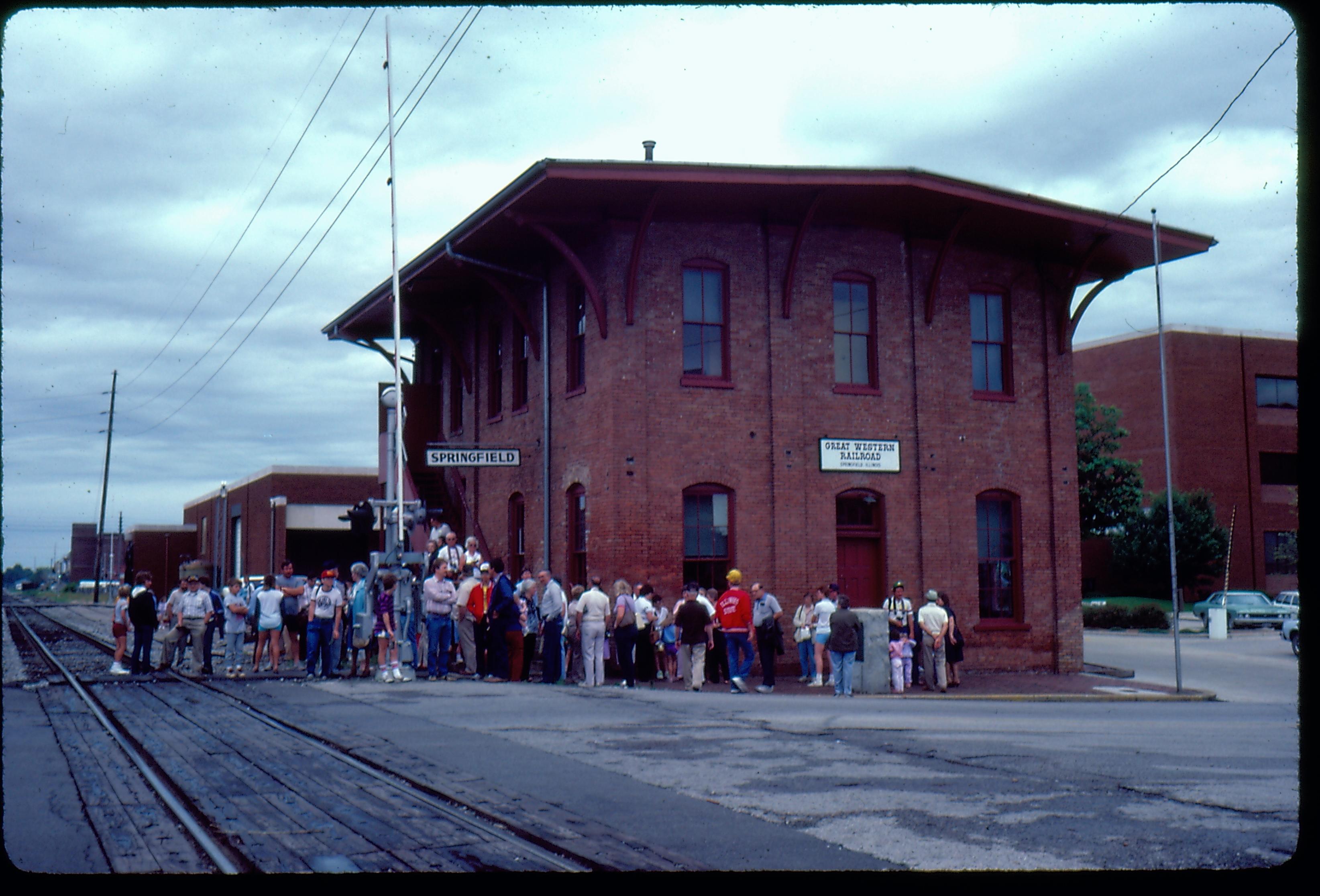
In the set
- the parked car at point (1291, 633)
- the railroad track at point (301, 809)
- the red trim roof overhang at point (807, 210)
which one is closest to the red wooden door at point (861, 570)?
the red trim roof overhang at point (807, 210)

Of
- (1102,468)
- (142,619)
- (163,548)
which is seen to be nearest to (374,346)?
(142,619)

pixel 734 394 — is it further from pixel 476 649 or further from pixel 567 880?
pixel 567 880

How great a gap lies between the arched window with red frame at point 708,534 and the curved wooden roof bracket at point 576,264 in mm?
3171

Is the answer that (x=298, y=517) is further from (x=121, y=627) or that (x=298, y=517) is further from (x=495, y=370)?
(x=121, y=627)

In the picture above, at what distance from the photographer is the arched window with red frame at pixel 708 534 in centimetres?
2012

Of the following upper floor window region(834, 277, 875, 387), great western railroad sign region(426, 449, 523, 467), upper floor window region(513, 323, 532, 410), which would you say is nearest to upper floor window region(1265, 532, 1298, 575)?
upper floor window region(834, 277, 875, 387)

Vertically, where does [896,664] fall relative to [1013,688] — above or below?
above

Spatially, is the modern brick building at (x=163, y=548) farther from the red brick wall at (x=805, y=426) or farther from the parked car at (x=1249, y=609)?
the red brick wall at (x=805, y=426)

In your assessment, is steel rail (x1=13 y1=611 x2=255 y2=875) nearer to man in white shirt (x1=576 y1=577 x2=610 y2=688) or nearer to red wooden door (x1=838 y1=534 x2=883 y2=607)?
man in white shirt (x1=576 y1=577 x2=610 y2=688)

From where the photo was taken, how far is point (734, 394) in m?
20.3

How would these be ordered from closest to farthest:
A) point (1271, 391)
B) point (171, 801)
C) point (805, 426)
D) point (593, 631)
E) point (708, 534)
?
point (171, 801)
point (593, 631)
point (708, 534)
point (805, 426)
point (1271, 391)

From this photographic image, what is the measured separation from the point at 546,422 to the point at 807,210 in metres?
6.09

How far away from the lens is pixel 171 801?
8078 mm

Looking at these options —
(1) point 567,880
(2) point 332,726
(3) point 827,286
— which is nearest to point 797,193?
(3) point 827,286
